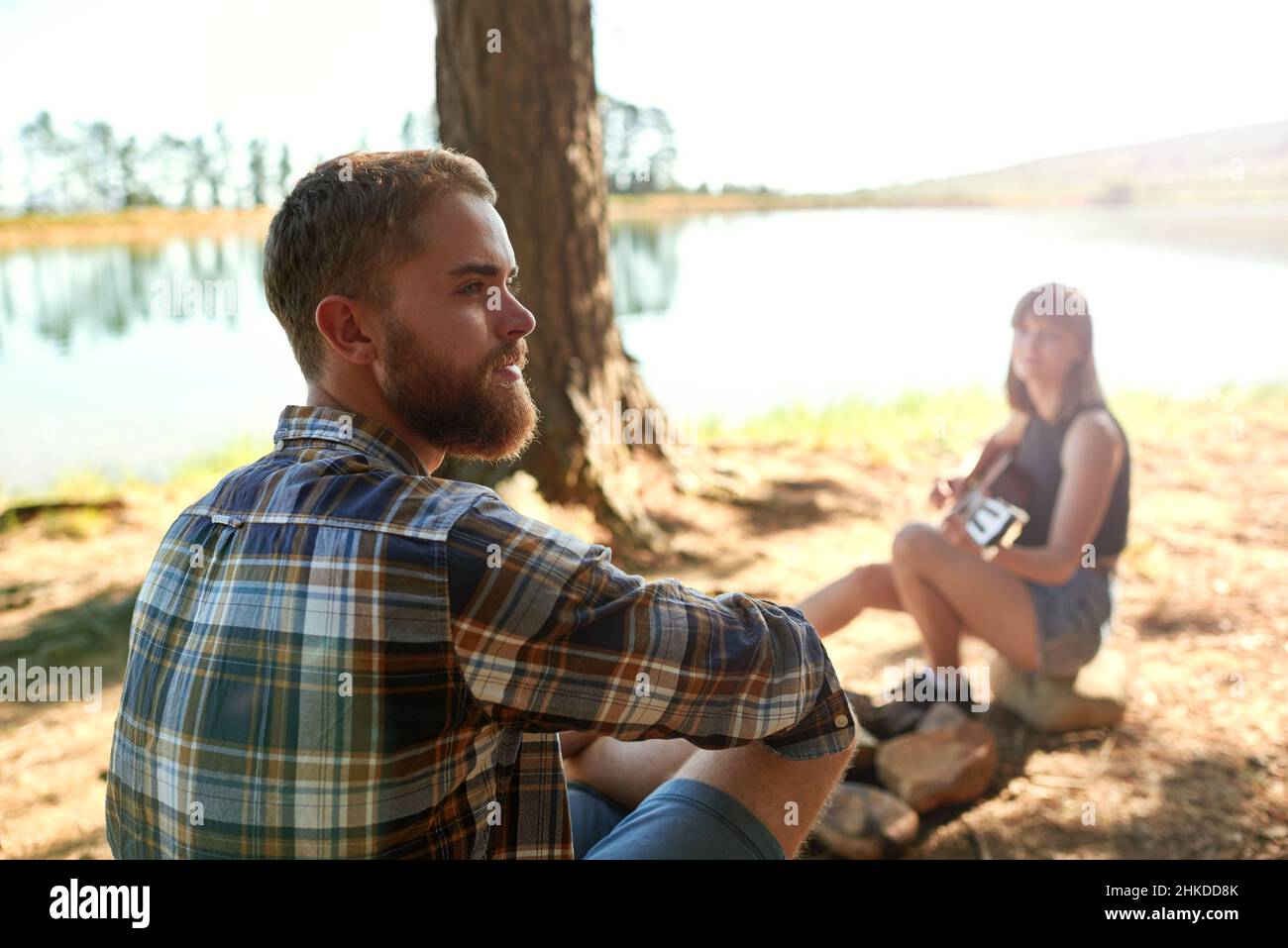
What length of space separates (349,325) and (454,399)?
180 mm

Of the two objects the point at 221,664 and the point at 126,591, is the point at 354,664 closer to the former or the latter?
the point at 221,664

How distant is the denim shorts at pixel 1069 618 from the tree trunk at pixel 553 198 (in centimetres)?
185

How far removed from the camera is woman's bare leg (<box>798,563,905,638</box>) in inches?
111

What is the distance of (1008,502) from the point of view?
2.96 m

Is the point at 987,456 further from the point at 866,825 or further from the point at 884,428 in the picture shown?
the point at 884,428

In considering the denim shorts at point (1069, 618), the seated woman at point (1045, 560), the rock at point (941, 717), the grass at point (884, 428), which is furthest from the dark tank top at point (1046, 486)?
the grass at point (884, 428)

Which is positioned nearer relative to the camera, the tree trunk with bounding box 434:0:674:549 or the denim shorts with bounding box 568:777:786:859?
the denim shorts with bounding box 568:777:786:859

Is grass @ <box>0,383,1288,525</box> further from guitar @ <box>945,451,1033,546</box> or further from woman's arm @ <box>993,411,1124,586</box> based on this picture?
woman's arm @ <box>993,411,1124,586</box>

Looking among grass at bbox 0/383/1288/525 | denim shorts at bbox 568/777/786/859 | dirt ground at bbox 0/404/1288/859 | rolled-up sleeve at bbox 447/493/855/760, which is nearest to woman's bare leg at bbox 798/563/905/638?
dirt ground at bbox 0/404/1288/859

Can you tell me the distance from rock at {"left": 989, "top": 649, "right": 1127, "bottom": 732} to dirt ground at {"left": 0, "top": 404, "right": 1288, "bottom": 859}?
0.16ft

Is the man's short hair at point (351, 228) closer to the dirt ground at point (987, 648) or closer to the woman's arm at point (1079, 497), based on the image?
the dirt ground at point (987, 648)

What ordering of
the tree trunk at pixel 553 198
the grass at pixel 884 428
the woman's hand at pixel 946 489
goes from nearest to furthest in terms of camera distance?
1. the woman's hand at pixel 946 489
2. the tree trunk at pixel 553 198
3. the grass at pixel 884 428

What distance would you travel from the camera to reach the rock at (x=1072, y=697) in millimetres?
2918

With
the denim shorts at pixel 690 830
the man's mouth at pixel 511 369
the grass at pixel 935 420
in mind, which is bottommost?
the denim shorts at pixel 690 830
